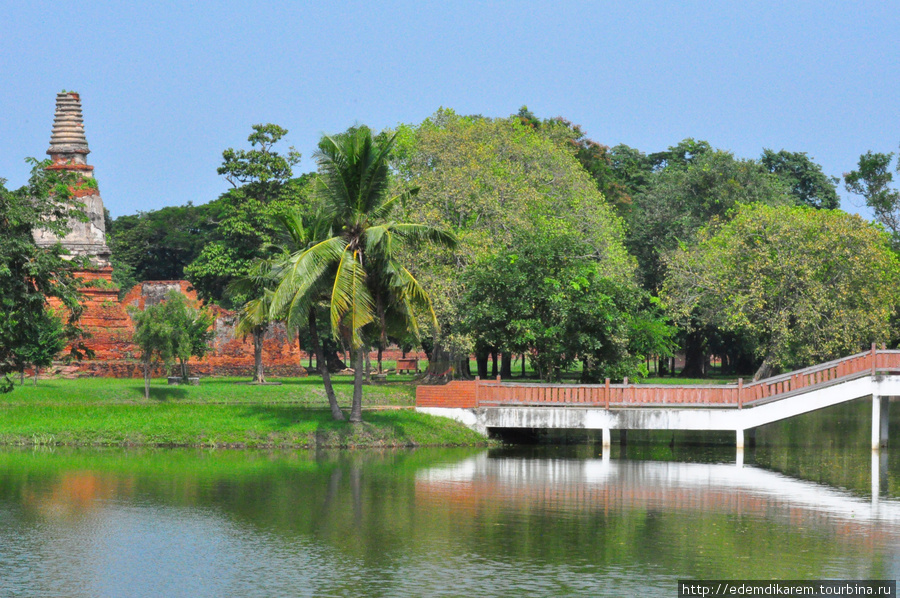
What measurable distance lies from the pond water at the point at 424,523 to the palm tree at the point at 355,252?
159 inches

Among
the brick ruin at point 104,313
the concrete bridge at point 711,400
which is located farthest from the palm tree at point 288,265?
the brick ruin at point 104,313

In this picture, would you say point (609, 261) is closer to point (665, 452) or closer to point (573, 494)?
point (665, 452)

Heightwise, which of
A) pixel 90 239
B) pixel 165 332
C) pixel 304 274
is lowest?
pixel 165 332

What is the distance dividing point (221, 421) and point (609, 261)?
19700 millimetres

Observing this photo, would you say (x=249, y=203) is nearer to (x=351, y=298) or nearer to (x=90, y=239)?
(x=90, y=239)

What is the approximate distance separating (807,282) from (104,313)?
31.7m

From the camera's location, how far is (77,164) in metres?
53.6

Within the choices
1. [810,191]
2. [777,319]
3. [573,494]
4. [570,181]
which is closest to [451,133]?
[570,181]

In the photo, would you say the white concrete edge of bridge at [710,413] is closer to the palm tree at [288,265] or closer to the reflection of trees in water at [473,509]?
the reflection of trees in water at [473,509]

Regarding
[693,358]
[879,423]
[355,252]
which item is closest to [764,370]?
[879,423]

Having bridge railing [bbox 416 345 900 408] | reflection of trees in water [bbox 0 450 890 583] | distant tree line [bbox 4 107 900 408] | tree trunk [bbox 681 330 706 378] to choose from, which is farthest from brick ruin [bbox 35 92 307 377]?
tree trunk [bbox 681 330 706 378]

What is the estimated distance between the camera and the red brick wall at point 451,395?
35.0m

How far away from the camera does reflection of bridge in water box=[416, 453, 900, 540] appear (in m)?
22.3

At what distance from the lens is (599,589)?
15672mm
